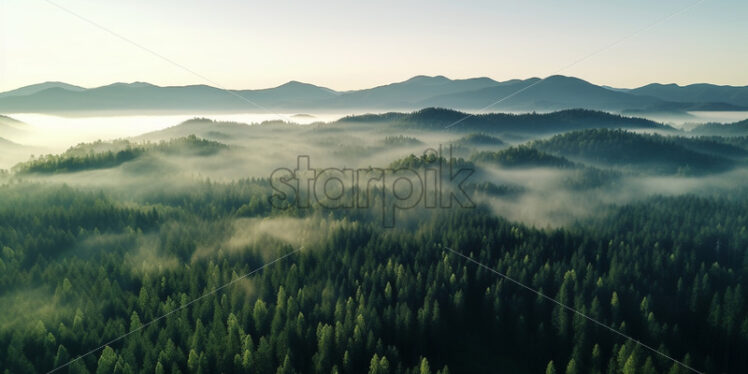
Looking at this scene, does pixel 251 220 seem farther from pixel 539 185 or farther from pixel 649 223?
pixel 539 185

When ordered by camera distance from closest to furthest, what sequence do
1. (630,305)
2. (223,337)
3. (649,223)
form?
(223,337)
(630,305)
(649,223)

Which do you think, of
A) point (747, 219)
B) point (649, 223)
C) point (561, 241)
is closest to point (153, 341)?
point (561, 241)

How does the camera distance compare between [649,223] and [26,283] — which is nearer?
[26,283]

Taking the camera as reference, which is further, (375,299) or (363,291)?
(363,291)

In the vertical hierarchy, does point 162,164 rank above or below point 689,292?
above

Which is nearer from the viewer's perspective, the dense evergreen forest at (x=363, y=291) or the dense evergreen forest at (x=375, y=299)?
the dense evergreen forest at (x=375, y=299)

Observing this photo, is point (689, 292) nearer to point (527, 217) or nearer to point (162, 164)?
point (527, 217)

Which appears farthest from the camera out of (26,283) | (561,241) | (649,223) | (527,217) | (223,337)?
(527,217)

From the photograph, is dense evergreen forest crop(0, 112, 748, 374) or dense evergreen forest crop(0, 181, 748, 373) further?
dense evergreen forest crop(0, 112, 748, 374)
